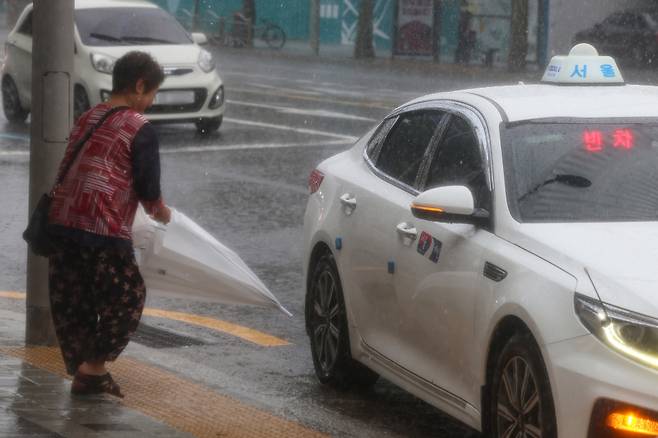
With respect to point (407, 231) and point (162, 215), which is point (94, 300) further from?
point (407, 231)

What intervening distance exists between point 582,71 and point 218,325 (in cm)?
321

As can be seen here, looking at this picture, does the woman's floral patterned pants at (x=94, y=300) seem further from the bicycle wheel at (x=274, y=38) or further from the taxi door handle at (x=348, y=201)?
the bicycle wheel at (x=274, y=38)

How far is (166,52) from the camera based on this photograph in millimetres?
20719

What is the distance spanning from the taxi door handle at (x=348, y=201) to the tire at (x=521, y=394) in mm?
1718

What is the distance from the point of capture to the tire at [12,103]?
2167 cm

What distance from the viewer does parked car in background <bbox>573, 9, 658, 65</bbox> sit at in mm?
43094

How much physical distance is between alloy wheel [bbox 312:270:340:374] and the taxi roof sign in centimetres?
143

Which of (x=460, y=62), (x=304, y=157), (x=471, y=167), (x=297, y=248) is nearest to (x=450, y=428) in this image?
(x=471, y=167)

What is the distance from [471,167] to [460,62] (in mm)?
39357

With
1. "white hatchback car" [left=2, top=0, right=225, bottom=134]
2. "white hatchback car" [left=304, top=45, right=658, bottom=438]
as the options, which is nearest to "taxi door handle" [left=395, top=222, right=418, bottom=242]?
"white hatchback car" [left=304, top=45, right=658, bottom=438]

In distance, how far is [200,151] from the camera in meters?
18.5

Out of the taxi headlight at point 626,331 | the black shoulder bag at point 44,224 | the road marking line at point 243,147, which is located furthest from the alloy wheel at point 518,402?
the road marking line at point 243,147

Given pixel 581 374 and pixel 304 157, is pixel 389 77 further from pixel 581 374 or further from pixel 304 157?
pixel 581 374

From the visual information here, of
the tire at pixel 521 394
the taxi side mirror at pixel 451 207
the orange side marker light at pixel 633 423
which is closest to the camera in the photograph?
the orange side marker light at pixel 633 423
